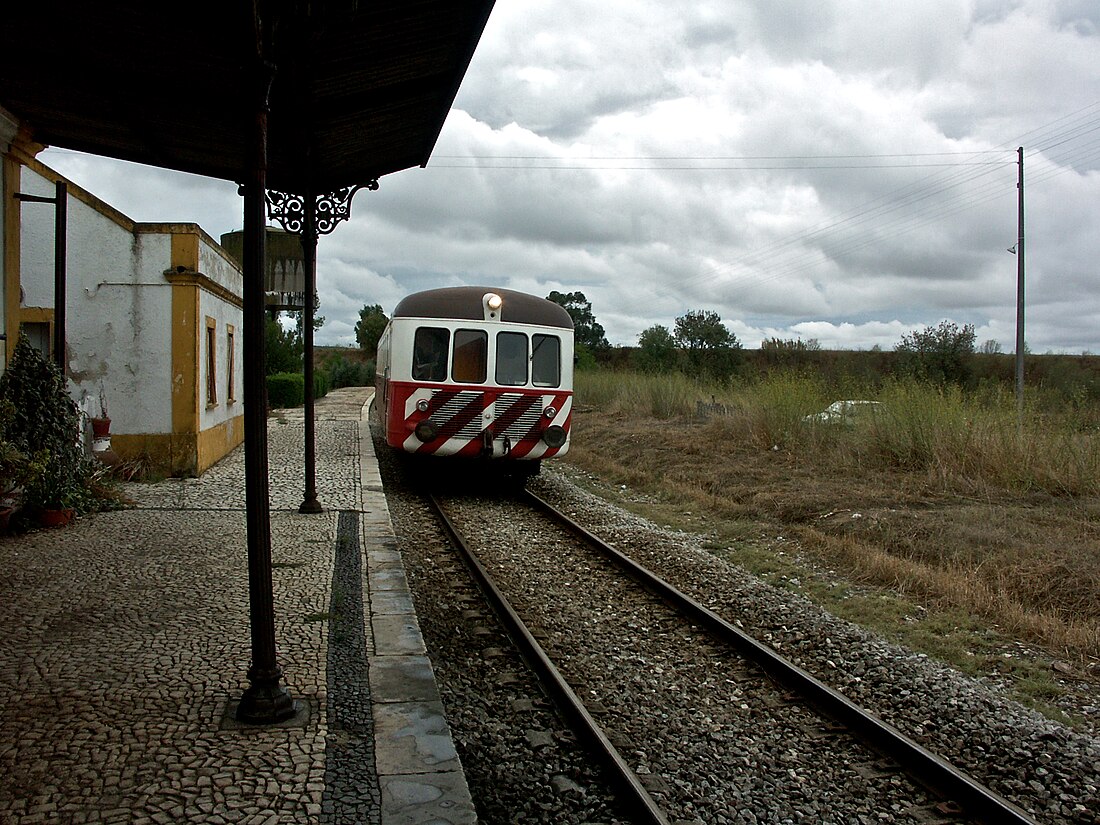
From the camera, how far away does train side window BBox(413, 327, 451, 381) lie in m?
11.2

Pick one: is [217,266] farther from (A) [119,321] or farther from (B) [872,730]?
(B) [872,730]

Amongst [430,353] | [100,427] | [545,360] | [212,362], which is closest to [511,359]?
[545,360]

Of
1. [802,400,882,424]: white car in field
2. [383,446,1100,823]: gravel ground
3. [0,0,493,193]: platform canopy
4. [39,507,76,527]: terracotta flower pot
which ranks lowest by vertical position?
[383,446,1100,823]: gravel ground

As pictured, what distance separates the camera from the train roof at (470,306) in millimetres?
11344

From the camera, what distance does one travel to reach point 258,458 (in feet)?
12.0

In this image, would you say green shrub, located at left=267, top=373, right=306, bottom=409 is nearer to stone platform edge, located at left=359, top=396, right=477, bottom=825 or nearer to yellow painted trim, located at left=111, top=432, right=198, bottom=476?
yellow painted trim, located at left=111, top=432, right=198, bottom=476

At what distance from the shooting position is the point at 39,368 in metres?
7.94

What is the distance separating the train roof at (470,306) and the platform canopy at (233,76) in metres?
3.28

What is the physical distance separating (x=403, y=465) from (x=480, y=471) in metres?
1.57

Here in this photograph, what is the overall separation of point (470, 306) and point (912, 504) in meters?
6.05

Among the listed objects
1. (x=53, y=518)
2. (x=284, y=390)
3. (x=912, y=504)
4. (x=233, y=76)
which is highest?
(x=233, y=76)

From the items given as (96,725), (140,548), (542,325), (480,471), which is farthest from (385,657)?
(480,471)

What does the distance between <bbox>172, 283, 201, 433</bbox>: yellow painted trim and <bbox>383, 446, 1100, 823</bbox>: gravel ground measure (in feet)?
19.7

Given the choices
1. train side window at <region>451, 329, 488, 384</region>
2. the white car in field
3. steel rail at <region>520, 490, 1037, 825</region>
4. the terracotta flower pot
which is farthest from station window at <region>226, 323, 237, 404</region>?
steel rail at <region>520, 490, 1037, 825</region>
